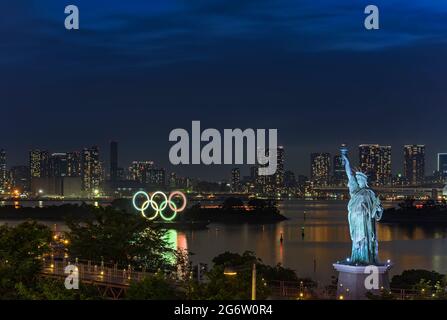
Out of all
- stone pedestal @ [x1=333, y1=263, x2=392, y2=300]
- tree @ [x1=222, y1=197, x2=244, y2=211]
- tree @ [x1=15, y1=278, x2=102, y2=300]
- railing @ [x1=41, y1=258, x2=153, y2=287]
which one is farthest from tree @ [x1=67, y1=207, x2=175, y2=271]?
tree @ [x1=222, y1=197, x2=244, y2=211]

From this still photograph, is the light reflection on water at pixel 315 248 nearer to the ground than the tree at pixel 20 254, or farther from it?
nearer to the ground

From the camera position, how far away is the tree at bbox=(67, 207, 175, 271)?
20.5 m

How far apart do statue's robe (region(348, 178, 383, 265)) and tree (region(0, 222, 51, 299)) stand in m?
6.74

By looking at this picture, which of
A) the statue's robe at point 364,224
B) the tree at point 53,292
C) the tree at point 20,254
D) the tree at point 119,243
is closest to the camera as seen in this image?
the tree at point 53,292

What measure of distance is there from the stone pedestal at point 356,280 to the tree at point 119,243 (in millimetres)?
5809

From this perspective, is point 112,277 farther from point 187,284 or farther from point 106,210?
point 106,210

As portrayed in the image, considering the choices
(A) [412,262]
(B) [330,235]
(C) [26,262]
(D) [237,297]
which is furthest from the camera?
(B) [330,235]

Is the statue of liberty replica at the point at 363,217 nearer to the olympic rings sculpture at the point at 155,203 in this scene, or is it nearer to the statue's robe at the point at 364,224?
the statue's robe at the point at 364,224

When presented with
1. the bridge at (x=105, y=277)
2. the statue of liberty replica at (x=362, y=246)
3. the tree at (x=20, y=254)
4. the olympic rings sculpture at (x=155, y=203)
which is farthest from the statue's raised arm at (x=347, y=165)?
the olympic rings sculpture at (x=155, y=203)

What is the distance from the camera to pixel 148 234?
74.9ft

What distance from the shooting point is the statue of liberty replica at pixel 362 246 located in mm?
16438

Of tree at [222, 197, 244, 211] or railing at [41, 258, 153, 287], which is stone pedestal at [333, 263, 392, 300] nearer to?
railing at [41, 258, 153, 287]

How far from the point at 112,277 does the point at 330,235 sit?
5152 centimetres
